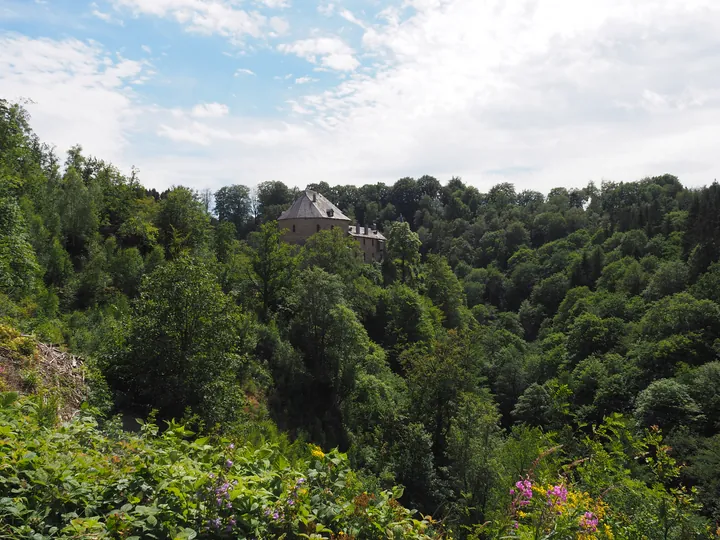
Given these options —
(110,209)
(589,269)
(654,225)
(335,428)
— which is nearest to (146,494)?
(335,428)

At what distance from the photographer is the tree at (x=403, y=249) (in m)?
49.1

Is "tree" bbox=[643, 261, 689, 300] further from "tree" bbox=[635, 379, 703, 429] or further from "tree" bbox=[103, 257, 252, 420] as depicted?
"tree" bbox=[103, 257, 252, 420]

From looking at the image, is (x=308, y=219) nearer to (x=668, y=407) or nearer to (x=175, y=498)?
(x=668, y=407)

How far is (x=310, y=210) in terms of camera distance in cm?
4700

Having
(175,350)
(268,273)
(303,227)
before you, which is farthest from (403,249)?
(175,350)

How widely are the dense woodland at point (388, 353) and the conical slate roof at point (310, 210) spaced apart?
7.05 metres

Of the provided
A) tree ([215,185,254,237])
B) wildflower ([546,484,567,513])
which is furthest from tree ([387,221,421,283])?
tree ([215,185,254,237])

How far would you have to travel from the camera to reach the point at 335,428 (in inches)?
925

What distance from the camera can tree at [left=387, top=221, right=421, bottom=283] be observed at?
161 ft

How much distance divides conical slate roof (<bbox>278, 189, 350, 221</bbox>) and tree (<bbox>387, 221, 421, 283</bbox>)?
569cm

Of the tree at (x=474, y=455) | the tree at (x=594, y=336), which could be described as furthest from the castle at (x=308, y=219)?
the tree at (x=474, y=455)

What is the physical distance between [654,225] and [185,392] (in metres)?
71.9

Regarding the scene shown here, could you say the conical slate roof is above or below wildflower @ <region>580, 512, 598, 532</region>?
above

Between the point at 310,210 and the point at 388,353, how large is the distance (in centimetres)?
1795
